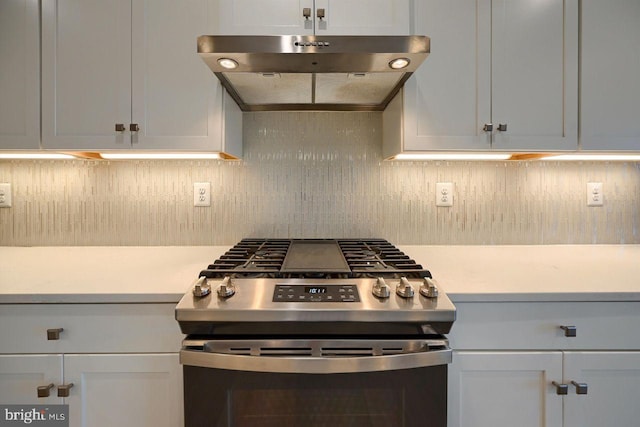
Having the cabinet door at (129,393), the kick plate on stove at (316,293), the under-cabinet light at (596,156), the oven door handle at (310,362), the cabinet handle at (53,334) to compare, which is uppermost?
the under-cabinet light at (596,156)

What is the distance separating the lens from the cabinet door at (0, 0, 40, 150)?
1.25m

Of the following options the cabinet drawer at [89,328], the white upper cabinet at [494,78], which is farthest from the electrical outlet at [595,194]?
Answer: the cabinet drawer at [89,328]

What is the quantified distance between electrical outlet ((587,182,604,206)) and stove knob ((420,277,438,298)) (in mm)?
1156

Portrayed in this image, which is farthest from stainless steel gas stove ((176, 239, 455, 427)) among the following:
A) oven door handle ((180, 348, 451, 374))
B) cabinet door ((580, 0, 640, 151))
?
cabinet door ((580, 0, 640, 151))

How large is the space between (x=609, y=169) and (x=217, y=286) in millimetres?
1749

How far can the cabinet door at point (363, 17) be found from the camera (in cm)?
121

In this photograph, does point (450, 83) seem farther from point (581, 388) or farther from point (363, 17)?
point (581, 388)

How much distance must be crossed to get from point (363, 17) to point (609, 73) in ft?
3.02

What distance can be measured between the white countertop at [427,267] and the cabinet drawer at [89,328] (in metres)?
0.03

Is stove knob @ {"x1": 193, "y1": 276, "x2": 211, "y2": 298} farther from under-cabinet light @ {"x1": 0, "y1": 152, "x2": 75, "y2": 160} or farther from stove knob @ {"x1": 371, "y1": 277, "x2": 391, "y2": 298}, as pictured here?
under-cabinet light @ {"x1": 0, "y1": 152, "x2": 75, "y2": 160}

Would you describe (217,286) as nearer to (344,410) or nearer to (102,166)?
(344,410)

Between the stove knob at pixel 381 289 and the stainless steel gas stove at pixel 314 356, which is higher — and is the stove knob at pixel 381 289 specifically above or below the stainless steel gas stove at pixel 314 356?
above

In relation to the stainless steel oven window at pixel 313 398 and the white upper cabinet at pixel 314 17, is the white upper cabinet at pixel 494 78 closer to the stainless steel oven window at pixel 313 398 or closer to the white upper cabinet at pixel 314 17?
the white upper cabinet at pixel 314 17

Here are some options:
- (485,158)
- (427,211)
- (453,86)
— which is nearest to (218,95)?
(453,86)
